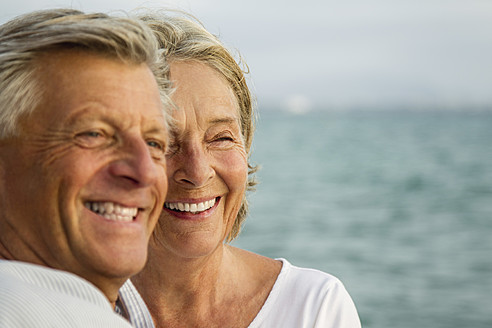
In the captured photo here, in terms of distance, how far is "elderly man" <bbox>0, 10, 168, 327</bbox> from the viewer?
148 cm

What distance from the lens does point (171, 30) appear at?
248 cm

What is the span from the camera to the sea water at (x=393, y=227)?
8.88 meters


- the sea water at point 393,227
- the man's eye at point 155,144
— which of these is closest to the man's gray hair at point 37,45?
the man's eye at point 155,144

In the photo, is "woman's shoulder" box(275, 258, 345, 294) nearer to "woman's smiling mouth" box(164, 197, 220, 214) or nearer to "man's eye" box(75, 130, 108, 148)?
"woman's smiling mouth" box(164, 197, 220, 214)

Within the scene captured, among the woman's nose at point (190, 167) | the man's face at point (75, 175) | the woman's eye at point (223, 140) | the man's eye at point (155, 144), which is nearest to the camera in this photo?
the man's face at point (75, 175)

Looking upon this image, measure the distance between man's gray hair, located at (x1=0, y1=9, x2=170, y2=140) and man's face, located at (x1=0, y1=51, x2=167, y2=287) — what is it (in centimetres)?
2

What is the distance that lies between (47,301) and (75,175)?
481mm

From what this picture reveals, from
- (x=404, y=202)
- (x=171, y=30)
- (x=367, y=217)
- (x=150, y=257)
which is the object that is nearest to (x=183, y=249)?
(x=150, y=257)

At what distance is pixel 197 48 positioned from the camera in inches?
96.5

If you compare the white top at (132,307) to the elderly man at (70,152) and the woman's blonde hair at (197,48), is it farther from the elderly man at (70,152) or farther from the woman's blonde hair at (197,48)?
the woman's blonde hair at (197,48)

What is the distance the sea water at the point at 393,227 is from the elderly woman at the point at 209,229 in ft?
1.82

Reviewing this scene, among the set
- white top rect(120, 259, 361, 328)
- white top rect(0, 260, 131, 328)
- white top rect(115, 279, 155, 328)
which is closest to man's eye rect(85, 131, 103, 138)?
white top rect(0, 260, 131, 328)

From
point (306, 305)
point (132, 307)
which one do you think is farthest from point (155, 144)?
point (306, 305)

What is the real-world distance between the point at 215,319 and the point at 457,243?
10256 millimetres
